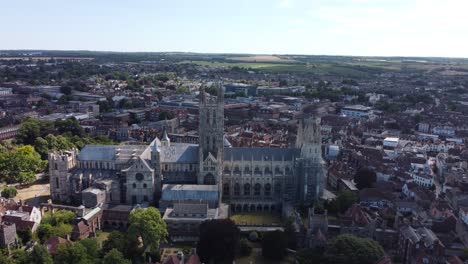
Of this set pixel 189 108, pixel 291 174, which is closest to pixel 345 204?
pixel 291 174

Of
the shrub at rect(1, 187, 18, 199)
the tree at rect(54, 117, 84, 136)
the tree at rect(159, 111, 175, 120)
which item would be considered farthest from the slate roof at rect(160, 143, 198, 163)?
the tree at rect(159, 111, 175, 120)

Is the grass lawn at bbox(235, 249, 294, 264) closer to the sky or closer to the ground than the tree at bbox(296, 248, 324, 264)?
closer to the ground

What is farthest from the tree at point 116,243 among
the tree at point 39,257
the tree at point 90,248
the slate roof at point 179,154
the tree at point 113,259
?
the slate roof at point 179,154

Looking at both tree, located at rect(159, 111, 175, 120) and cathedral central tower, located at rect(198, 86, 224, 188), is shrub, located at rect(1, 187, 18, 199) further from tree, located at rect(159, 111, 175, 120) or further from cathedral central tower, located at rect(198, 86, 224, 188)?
tree, located at rect(159, 111, 175, 120)

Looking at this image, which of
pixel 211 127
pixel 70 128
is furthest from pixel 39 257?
pixel 70 128

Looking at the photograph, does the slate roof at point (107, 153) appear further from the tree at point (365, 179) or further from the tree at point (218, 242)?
the tree at point (365, 179)

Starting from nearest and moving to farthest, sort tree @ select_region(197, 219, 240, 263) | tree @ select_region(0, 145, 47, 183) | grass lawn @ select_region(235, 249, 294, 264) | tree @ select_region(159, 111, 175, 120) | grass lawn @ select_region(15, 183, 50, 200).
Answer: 1. tree @ select_region(197, 219, 240, 263)
2. grass lawn @ select_region(235, 249, 294, 264)
3. grass lawn @ select_region(15, 183, 50, 200)
4. tree @ select_region(0, 145, 47, 183)
5. tree @ select_region(159, 111, 175, 120)
